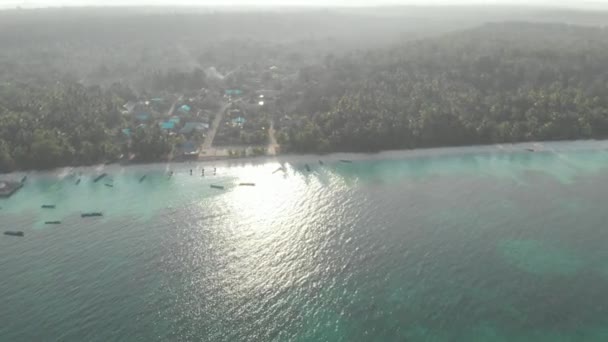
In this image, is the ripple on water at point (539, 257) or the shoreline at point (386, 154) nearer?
the ripple on water at point (539, 257)

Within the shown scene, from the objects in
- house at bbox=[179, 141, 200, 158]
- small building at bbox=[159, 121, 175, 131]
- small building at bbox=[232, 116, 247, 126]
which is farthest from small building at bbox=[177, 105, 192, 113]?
house at bbox=[179, 141, 200, 158]

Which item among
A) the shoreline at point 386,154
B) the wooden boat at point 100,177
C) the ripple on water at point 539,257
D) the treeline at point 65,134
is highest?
the treeline at point 65,134

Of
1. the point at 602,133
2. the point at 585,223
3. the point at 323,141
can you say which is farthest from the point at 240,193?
the point at 602,133

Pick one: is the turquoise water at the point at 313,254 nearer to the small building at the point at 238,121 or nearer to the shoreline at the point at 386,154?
the shoreline at the point at 386,154

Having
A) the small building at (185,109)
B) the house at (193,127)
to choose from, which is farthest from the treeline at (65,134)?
the small building at (185,109)

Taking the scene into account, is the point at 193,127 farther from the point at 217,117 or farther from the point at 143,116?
the point at 143,116

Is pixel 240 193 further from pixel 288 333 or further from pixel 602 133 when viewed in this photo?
pixel 602 133
